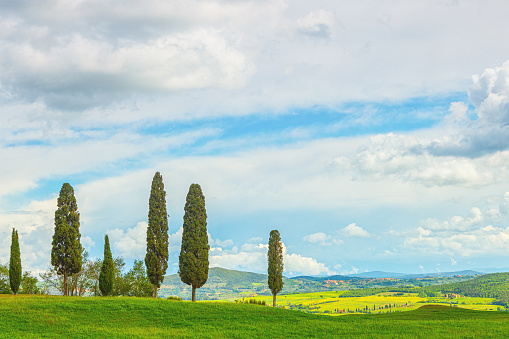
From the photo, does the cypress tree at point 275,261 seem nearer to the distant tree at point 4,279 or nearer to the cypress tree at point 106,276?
the cypress tree at point 106,276

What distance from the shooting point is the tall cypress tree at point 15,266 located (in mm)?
56750

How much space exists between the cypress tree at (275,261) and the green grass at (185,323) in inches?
823

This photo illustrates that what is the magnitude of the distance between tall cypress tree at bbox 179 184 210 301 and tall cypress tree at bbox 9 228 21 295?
20962mm

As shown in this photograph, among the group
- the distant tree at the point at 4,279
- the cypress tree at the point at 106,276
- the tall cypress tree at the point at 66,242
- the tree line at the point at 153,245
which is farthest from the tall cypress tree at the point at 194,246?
the distant tree at the point at 4,279

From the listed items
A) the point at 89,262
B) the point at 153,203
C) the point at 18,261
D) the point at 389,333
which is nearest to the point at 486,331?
the point at 389,333

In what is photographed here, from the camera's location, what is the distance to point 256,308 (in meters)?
49.0

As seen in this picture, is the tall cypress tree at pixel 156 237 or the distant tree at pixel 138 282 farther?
the distant tree at pixel 138 282

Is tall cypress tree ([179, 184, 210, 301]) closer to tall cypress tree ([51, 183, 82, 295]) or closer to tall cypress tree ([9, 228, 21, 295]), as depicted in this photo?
tall cypress tree ([51, 183, 82, 295])

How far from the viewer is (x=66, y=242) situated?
6156 cm

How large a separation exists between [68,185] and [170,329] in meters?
34.4

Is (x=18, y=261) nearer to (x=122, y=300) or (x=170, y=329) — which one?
(x=122, y=300)

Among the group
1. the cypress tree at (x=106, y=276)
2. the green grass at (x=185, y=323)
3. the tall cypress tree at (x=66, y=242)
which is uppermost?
the tall cypress tree at (x=66, y=242)

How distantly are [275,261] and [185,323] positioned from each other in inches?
1232

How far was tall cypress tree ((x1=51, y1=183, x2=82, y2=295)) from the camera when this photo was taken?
201 ft
